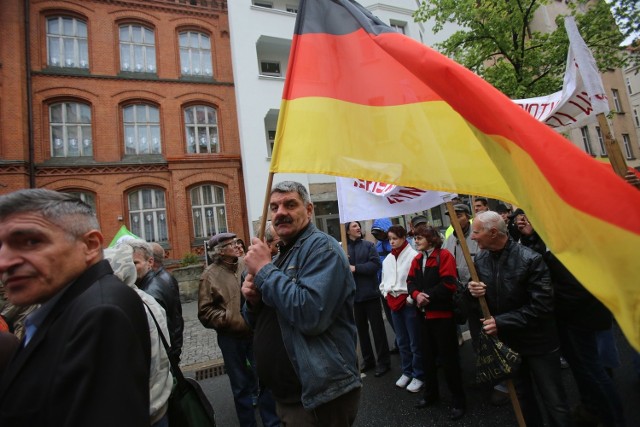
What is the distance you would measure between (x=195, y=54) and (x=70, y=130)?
6.30m

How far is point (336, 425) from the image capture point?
5.87 feet

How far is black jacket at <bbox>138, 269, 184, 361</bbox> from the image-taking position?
3.23 meters

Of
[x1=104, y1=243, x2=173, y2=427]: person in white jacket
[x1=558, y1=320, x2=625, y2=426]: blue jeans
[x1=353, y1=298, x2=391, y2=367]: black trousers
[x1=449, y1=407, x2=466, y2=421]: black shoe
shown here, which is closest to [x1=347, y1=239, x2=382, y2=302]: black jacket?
[x1=353, y1=298, x2=391, y2=367]: black trousers

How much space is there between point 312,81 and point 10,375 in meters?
1.90

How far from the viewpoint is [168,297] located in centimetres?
335

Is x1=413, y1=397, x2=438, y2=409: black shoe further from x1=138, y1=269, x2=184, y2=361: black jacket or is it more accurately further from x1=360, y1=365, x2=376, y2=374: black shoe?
x1=138, y1=269, x2=184, y2=361: black jacket

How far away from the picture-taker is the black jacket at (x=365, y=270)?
476 centimetres

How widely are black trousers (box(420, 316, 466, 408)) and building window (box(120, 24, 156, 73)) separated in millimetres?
16376

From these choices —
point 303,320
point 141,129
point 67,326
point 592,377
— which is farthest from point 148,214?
point 592,377

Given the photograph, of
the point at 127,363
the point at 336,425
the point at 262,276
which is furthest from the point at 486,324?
the point at 127,363

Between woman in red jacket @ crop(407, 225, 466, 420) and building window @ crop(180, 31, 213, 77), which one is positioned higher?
building window @ crop(180, 31, 213, 77)

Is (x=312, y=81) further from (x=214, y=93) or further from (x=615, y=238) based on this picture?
(x=214, y=93)

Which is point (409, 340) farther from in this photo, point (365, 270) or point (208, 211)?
point (208, 211)

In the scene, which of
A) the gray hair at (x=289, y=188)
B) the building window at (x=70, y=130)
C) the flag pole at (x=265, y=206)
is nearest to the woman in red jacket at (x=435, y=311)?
the gray hair at (x=289, y=188)
